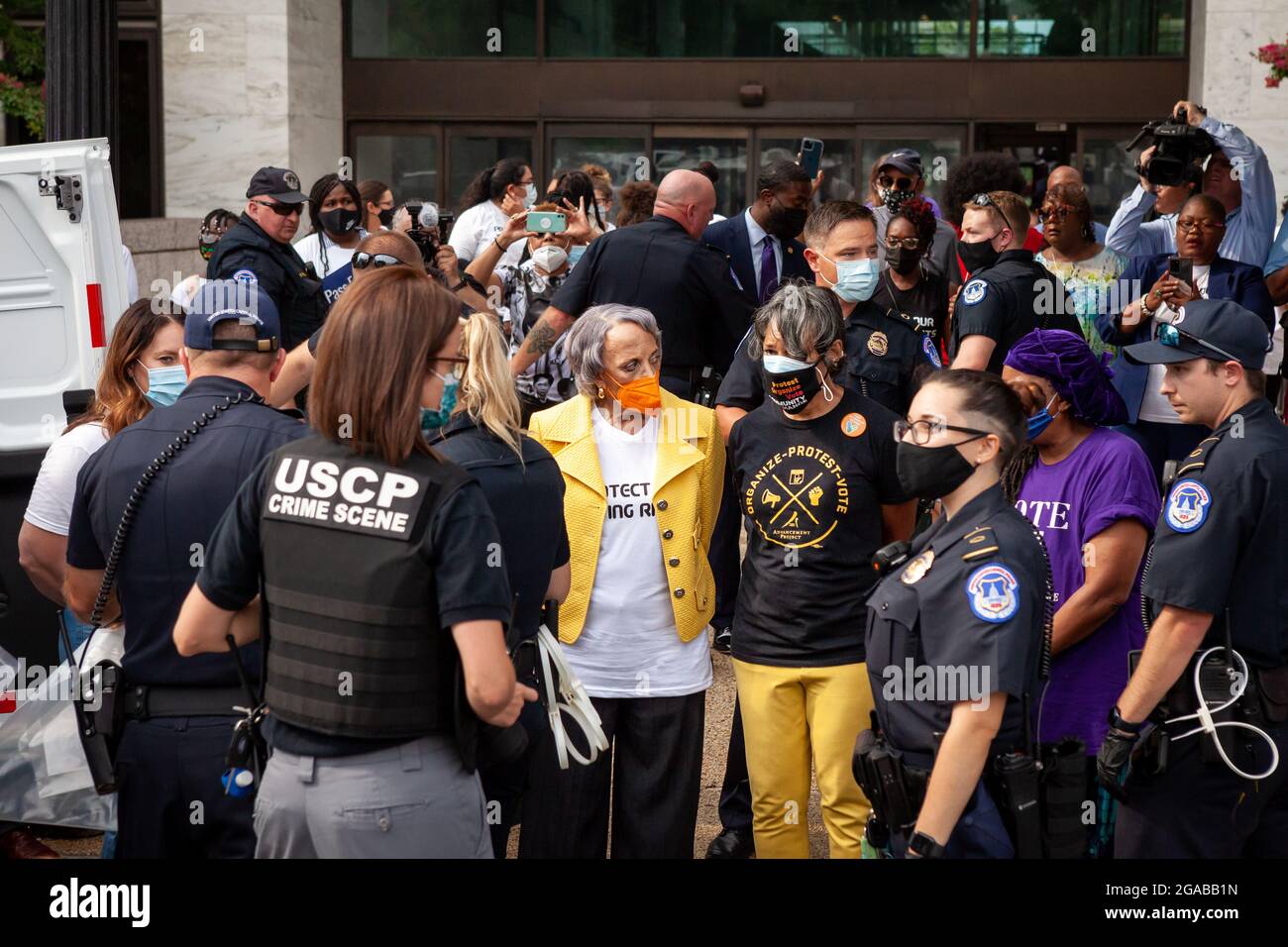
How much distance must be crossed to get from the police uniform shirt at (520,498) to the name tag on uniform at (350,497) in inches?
27.2

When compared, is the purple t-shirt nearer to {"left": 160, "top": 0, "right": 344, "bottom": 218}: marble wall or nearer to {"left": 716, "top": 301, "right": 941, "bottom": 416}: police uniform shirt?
{"left": 716, "top": 301, "right": 941, "bottom": 416}: police uniform shirt

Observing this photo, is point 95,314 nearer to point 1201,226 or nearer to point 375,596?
point 375,596

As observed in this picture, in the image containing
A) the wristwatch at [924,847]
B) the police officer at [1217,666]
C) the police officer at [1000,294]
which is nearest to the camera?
the wristwatch at [924,847]

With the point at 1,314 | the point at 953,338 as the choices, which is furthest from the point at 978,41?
the point at 1,314

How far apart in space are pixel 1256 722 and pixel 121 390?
3434mm

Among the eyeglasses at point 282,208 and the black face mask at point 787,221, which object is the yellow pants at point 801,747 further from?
the eyeglasses at point 282,208

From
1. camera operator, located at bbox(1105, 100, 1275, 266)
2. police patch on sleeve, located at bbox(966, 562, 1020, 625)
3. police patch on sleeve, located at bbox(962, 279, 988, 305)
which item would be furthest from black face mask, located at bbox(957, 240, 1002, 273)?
police patch on sleeve, located at bbox(966, 562, 1020, 625)

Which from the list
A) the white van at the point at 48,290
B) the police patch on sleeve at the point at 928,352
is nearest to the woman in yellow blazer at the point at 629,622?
the police patch on sleeve at the point at 928,352

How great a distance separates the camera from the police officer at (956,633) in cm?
327

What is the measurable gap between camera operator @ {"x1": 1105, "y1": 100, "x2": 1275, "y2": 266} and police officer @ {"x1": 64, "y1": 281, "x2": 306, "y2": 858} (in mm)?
5252

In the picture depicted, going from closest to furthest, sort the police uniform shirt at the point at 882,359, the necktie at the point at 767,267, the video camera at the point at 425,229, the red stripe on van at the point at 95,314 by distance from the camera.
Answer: the police uniform shirt at the point at 882,359, the red stripe on van at the point at 95,314, the necktie at the point at 767,267, the video camera at the point at 425,229

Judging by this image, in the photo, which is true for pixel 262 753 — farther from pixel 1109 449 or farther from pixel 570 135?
pixel 570 135

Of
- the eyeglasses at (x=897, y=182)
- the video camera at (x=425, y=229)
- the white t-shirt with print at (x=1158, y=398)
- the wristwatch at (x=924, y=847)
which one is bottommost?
the wristwatch at (x=924, y=847)

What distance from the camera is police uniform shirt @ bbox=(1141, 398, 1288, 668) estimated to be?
11.7ft
